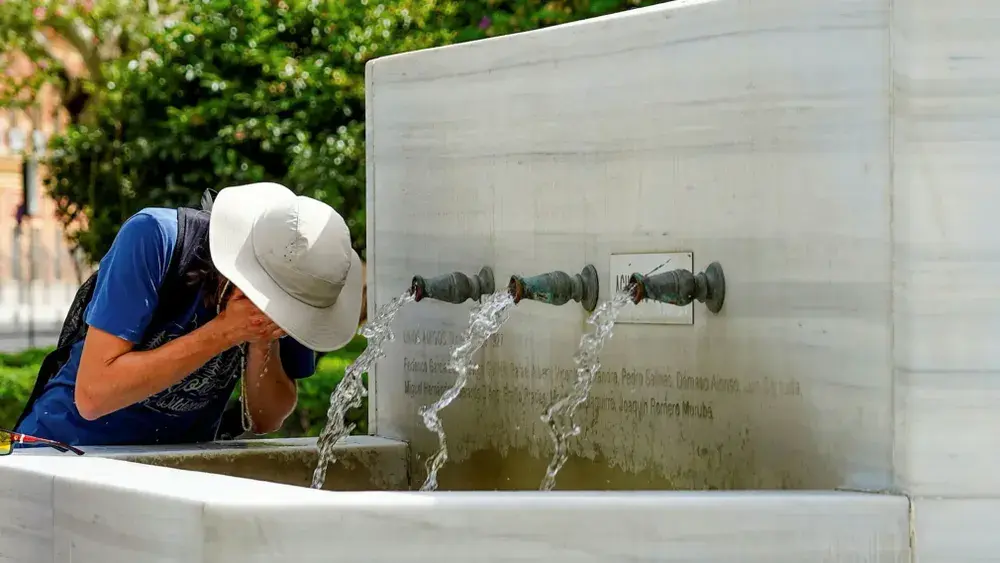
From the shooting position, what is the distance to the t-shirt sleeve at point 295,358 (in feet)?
14.2

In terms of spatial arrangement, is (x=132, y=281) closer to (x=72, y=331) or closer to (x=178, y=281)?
(x=178, y=281)

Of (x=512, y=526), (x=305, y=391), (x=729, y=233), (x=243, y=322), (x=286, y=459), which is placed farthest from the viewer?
(x=305, y=391)

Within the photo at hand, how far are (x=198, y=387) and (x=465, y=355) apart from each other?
2.25ft

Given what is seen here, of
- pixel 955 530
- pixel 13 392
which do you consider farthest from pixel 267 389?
pixel 13 392

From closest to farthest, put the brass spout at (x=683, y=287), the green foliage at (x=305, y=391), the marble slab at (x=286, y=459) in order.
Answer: the brass spout at (x=683, y=287) → the marble slab at (x=286, y=459) → the green foliage at (x=305, y=391)

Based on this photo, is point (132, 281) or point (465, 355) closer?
point (132, 281)

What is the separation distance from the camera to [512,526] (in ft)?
9.23

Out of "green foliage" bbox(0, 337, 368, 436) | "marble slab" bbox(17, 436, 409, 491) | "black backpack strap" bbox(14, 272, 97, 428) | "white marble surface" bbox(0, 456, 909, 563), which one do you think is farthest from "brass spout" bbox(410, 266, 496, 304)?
"green foliage" bbox(0, 337, 368, 436)

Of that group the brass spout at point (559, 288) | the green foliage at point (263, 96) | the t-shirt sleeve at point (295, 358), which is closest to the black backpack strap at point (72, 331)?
the t-shirt sleeve at point (295, 358)

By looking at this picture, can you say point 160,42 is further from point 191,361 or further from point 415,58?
point 191,361

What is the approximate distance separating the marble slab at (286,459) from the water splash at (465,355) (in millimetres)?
119

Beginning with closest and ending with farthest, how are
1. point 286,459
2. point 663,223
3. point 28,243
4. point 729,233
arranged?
point 729,233 < point 663,223 < point 286,459 < point 28,243

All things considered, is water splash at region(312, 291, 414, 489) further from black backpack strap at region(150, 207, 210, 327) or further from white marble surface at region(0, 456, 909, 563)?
white marble surface at region(0, 456, 909, 563)

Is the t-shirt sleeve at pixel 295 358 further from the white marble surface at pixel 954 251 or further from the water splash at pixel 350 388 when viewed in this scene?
the white marble surface at pixel 954 251
